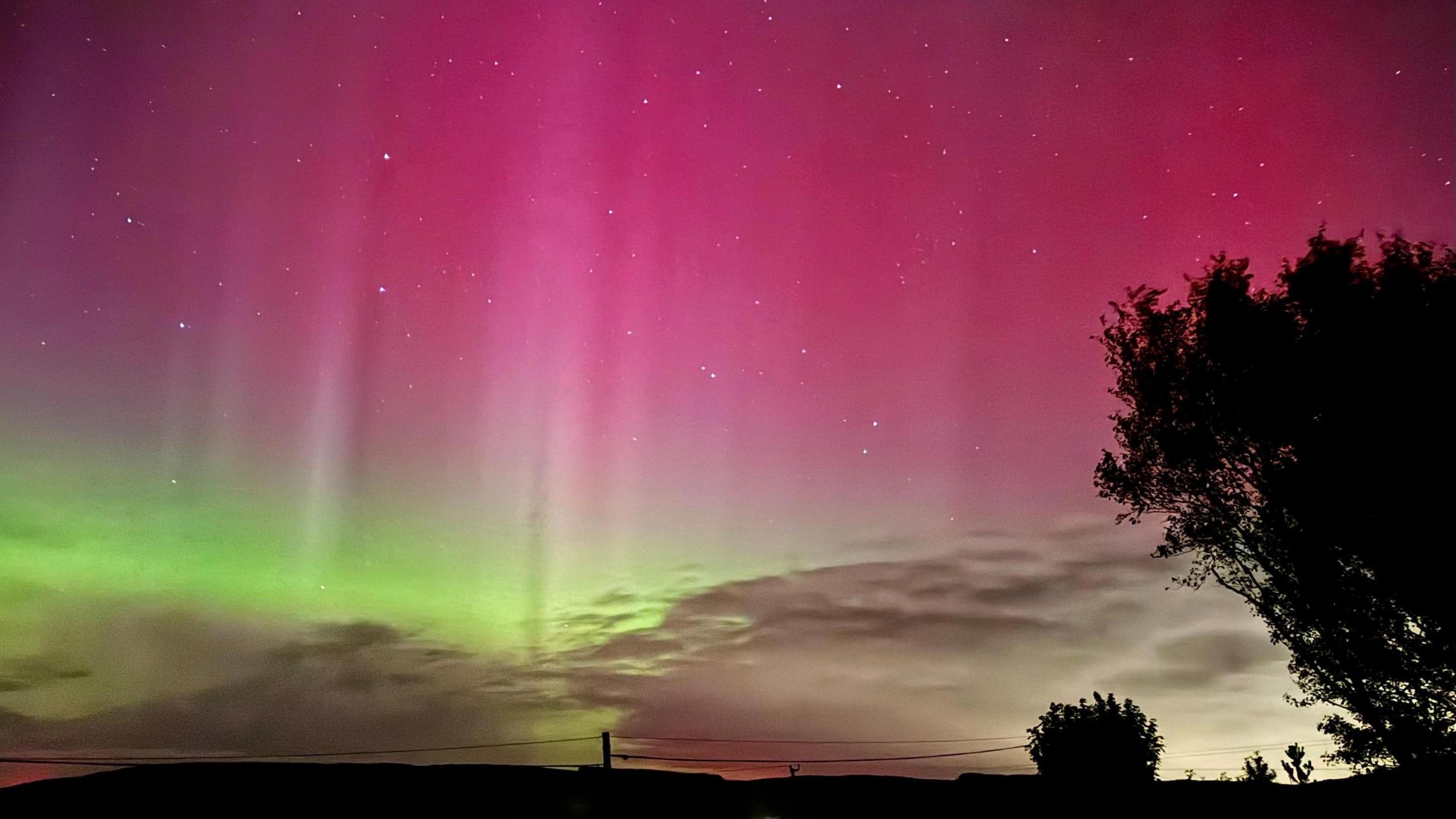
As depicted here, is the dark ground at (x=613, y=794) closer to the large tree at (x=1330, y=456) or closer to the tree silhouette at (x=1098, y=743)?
the large tree at (x=1330, y=456)

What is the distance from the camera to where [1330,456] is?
587 inches

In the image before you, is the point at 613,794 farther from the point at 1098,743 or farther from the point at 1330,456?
the point at 1098,743

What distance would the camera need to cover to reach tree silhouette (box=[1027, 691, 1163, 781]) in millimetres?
37031

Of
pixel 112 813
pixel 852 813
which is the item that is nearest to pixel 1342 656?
pixel 852 813

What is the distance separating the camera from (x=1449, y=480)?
13.5m

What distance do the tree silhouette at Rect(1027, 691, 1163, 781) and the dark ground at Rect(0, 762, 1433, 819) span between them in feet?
67.8

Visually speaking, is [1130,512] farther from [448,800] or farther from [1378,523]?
[448,800]

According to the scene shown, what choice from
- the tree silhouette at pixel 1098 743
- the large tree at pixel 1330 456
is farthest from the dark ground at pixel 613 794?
the tree silhouette at pixel 1098 743

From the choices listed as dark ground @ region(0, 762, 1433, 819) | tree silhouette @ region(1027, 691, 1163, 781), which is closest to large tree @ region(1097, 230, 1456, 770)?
dark ground @ region(0, 762, 1433, 819)

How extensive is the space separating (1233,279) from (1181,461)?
3796mm

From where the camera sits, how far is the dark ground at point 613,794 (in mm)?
15312

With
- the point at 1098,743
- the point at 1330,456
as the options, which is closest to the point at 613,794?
the point at 1330,456

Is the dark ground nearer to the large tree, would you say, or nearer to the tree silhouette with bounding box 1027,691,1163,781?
the large tree

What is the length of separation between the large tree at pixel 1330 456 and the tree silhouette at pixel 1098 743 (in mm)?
20197
